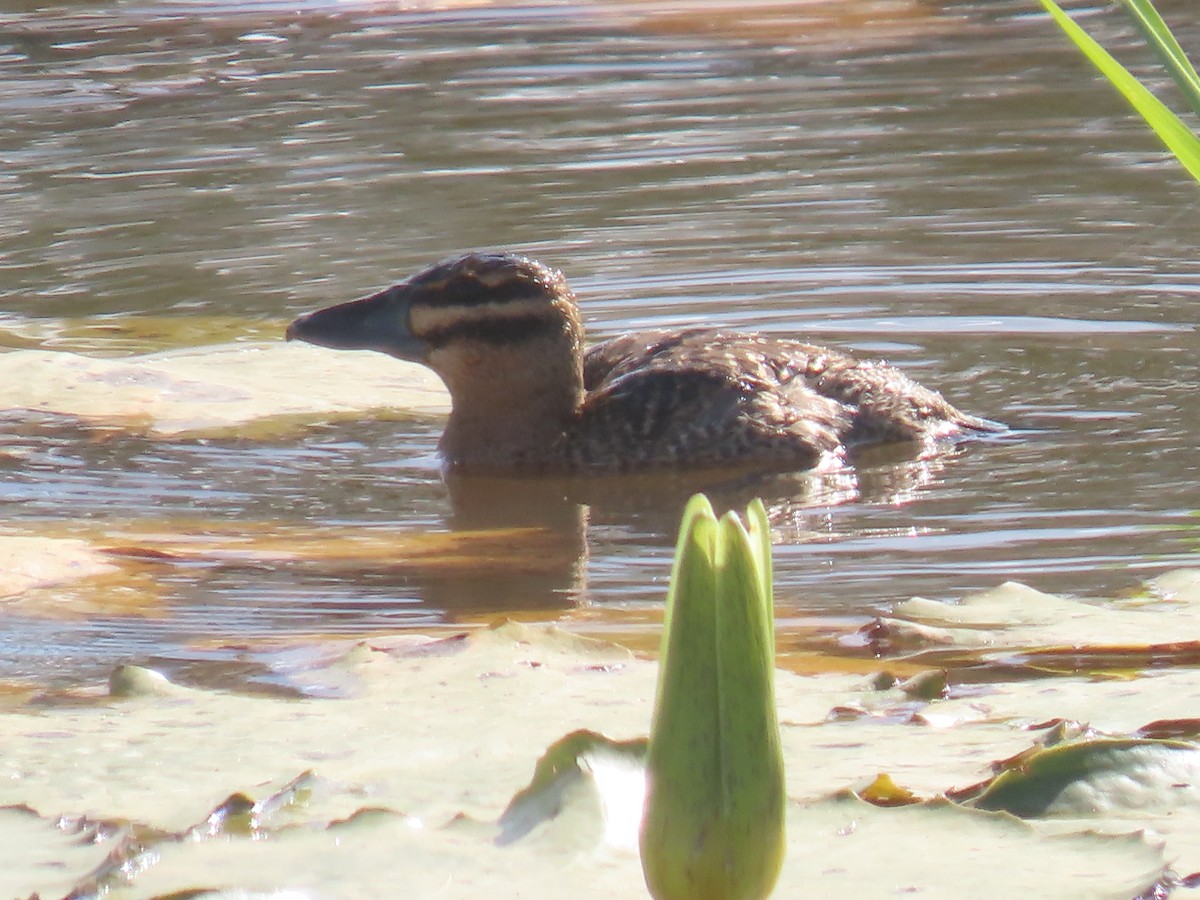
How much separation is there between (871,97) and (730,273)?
14.5 ft

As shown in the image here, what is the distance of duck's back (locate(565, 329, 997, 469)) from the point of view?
23.4ft

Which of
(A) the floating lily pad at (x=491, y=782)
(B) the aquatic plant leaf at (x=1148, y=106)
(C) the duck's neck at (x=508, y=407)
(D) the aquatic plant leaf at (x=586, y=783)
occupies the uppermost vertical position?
(B) the aquatic plant leaf at (x=1148, y=106)

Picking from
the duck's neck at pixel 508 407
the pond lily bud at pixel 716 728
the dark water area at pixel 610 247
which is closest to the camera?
the pond lily bud at pixel 716 728

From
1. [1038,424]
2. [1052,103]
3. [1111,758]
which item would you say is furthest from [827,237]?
[1111,758]

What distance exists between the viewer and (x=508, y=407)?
7418 mm

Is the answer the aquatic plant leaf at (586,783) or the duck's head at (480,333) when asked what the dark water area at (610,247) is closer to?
the duck's head at (480,333)

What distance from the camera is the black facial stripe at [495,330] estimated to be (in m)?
7.42

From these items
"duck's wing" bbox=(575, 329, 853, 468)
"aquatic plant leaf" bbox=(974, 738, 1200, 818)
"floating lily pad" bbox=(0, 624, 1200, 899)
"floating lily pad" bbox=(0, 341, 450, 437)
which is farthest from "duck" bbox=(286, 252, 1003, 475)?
"aquatic plant leaf" bbox=(974, 738, 1200, 818)

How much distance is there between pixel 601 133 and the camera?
1281 cm

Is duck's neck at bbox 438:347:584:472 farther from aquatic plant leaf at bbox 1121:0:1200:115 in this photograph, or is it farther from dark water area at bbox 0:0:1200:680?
aquatic plant leaf at bbox 1121:0:1200:115

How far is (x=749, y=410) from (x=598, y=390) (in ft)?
2.50

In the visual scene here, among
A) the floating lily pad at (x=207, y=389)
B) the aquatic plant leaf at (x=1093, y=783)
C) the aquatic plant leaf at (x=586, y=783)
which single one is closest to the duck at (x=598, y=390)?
the floating lily pad at (x=207, y=389)

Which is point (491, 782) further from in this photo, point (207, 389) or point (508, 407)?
point (207, 389)

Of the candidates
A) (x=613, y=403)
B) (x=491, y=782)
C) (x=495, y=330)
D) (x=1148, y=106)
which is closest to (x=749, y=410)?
(x=613, y=403)
